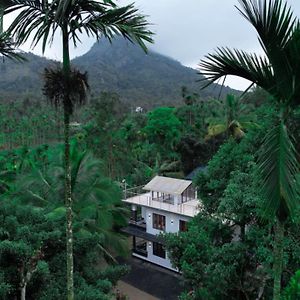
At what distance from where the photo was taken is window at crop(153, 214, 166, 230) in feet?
55.9

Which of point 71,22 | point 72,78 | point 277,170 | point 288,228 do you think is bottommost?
point 288,228

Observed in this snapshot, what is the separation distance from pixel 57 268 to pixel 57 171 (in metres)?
5.93

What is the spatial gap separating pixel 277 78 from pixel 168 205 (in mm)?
14394

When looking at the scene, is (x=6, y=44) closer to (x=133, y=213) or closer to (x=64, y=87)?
(x=64, y=87)

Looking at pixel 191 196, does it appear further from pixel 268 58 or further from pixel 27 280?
pixel 268 58

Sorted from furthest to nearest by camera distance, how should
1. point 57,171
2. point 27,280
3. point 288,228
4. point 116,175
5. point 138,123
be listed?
point 138,123
point 116,175
point 57,171
point 288,228
point 27,280

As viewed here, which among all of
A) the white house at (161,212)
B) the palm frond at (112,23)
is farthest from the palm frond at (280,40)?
the white house at (161,212)

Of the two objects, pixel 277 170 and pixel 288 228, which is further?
pixel 288 228

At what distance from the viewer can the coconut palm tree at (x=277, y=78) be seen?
2623 mm

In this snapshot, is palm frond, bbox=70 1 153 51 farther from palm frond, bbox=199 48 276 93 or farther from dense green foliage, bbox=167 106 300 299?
dense green foliage, bbox=167 106 300 299

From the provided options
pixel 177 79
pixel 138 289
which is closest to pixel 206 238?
pixel 138 289

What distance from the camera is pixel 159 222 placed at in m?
17.2

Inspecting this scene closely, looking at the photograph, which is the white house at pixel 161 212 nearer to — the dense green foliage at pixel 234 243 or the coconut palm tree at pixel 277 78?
the dense green foliage at pixel 234 243

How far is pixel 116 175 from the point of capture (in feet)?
80.1
